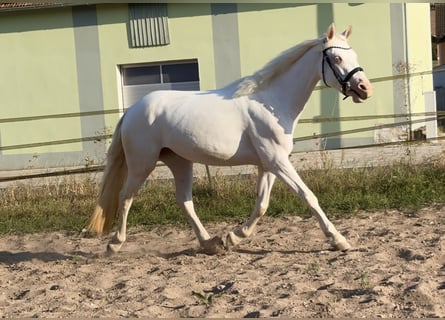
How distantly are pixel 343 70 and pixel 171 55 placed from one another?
11.0 m

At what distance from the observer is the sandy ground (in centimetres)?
380

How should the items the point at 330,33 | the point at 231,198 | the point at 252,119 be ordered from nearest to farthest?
the point at 330,33, the point at 252,119, the point at 231,198

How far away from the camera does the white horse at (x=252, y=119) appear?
16.4ft

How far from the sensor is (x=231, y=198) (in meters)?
7.57

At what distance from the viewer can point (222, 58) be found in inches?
600

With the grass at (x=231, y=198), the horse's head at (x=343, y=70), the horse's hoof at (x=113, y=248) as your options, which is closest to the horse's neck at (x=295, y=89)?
the horse's head at (x=343, y=70)

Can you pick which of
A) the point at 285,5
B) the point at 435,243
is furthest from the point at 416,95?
the point at 435,243

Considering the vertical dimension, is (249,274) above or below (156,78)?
below

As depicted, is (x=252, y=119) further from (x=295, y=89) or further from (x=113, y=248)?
(x=113, y=248)

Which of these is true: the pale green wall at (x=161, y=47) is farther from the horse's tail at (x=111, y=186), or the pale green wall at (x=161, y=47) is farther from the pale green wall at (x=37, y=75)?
the horse's tail at (x=111, y=186)

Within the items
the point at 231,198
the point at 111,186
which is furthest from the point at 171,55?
the point at 111,186

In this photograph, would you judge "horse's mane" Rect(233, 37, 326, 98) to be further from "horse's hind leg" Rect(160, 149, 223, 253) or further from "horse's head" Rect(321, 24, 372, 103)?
"horse's hind leg" Rect(160, 149, 223, 253)

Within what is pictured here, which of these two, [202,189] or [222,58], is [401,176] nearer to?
[202,189]

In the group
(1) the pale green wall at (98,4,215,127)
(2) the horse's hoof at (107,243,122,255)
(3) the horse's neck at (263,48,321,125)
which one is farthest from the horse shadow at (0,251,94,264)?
(1) the pale green wall at (98,4,215,127)
